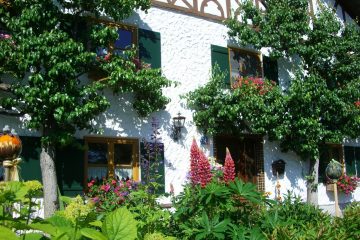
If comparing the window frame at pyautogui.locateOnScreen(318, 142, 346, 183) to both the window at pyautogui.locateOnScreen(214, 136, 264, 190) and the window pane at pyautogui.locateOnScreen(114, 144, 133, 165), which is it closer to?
the window at pyautogui.locateOnScreen(214, 136, 264, 190)

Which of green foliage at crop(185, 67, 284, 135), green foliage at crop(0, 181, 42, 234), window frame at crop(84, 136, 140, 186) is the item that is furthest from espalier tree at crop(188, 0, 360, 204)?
green foliage at crop(0, 181, 42, 234)

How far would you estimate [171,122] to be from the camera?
9.67 meters

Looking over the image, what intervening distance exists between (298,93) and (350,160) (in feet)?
14.9

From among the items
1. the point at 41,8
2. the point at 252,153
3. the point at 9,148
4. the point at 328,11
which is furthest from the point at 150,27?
the point at 9,148

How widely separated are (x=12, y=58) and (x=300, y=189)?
8.15 m

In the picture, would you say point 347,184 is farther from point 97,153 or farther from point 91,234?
point 91,234

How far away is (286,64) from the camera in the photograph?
12195 millimetres

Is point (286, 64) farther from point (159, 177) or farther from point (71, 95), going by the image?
point (71, 95)

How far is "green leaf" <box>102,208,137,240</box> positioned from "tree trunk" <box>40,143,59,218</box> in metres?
6.12

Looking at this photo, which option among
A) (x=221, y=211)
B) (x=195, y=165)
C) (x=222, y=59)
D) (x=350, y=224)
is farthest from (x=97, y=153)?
(x=350, y=224)

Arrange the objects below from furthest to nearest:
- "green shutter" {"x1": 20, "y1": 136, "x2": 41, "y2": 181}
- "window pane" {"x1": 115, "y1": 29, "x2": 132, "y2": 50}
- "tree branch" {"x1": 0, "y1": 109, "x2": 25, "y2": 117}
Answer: "window pane" {"x1": 115, "y1": 29, "x2": 132, "y2": 50} → "green shutter" {"x1": 20, "y1": 136, "x2": 41, "y2": 181} → "tree branch" {"x1": 0, "y1": 109, "x2": 25, "y2": 117}

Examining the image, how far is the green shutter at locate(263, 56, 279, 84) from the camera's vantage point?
11719 mm

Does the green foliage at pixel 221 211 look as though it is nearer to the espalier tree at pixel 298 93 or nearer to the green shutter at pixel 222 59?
the espalier tree at pixel 298 93

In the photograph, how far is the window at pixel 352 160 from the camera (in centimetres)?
1371
